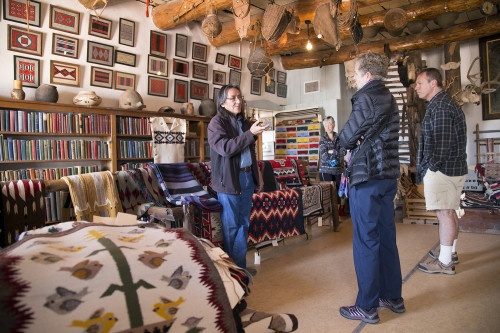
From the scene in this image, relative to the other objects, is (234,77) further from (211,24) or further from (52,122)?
(52,122)

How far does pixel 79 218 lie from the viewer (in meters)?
2.01

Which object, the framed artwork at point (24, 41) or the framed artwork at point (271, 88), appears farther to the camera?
the framed artwork at point (271, 88)

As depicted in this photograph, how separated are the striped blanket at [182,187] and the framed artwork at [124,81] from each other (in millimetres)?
2683

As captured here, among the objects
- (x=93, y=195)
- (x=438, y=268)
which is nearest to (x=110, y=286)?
(x=93, y=195)

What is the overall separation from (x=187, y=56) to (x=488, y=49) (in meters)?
6.21

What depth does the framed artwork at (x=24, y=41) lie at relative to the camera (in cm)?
421

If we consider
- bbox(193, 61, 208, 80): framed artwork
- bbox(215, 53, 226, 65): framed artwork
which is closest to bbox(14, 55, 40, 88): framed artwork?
bbox(193, 61, 208, 80): framed artwork

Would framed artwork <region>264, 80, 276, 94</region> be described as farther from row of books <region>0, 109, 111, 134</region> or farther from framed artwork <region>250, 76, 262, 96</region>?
row of books <region>0, 109, 111, 134</region>

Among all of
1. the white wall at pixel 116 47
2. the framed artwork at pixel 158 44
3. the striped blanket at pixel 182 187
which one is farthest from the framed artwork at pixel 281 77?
the striped blanket at pixel 182 187

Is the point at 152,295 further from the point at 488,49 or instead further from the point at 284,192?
the point at 488,49

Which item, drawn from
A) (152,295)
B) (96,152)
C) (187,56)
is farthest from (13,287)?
(187,56)

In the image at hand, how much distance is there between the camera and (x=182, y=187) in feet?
10.5

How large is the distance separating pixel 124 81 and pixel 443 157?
4561mm

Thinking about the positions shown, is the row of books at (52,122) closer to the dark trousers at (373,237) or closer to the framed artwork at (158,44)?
the framed artwork at (158,44)
